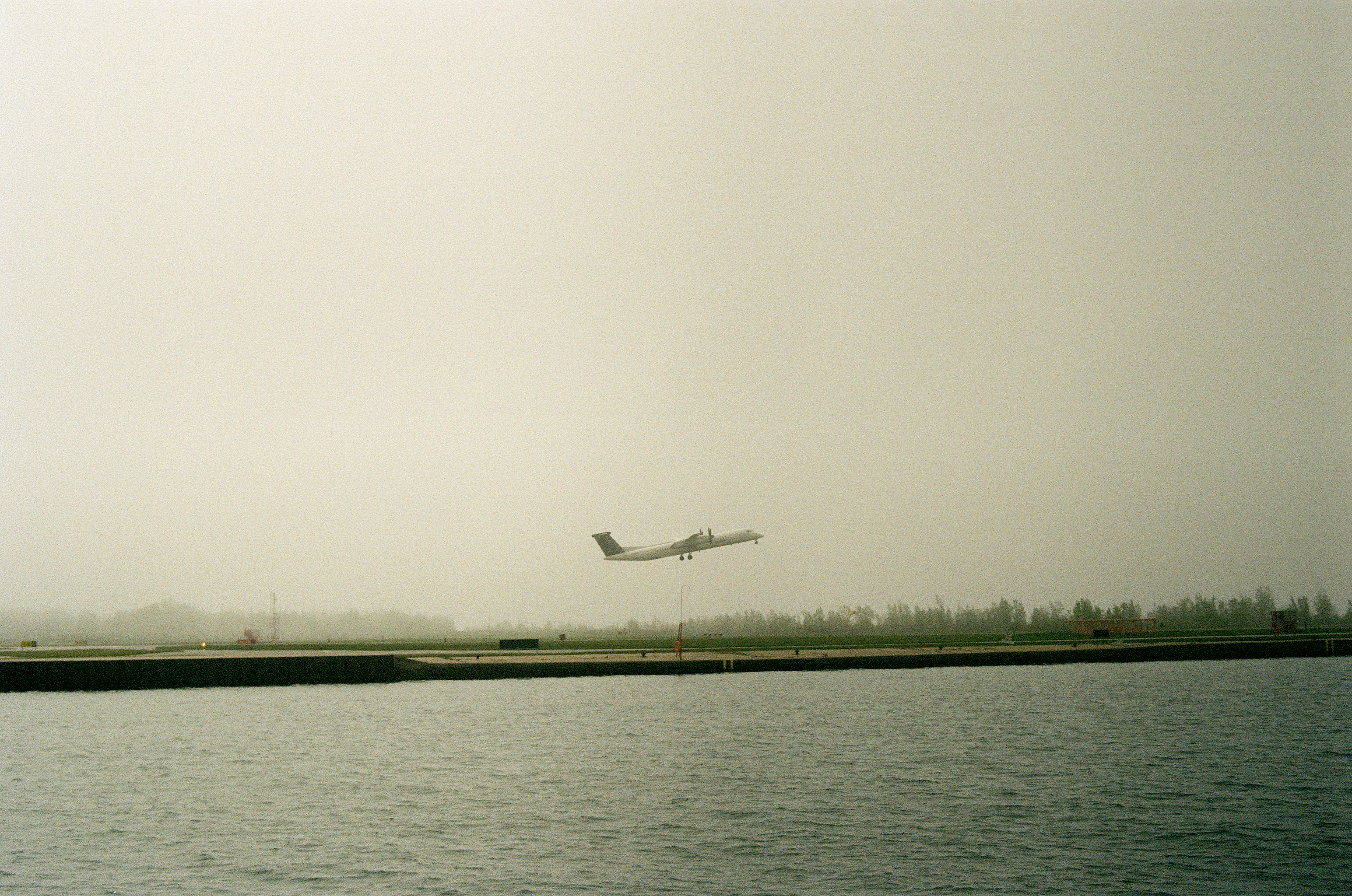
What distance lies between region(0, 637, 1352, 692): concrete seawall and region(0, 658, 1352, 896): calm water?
3.80 metres

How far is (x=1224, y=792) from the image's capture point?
157 feet

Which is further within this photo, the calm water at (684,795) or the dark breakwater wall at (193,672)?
the dark breakwater wall at (193,672)

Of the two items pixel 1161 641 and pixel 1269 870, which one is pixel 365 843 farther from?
pixel 1161 641

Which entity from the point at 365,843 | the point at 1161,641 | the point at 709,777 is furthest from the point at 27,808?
the point at 1161,641

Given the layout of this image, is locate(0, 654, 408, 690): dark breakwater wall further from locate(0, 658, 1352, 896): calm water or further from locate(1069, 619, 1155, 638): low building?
locate(1069, 619, 1155, 638): low building

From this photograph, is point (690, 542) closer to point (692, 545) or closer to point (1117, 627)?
point (692, 545)

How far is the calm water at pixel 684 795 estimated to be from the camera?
1409 inches

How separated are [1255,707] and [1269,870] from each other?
46397mm

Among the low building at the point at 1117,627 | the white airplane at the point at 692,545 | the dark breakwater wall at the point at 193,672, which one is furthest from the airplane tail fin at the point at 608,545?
the low building at the point at 1117,627

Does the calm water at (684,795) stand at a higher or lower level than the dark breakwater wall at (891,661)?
lower

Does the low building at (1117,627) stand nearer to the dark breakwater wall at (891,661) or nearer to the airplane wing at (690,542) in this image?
the dark breakwater wall at (891,661)

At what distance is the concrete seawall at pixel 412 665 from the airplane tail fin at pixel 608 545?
108 ft

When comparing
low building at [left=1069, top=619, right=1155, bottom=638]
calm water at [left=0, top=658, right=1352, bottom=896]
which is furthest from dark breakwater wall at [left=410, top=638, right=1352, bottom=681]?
low building at [left=1069, top=619, right=1155, bottom=638]

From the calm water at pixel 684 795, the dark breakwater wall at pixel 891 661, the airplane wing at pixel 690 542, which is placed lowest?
the calm water at pixel 684 795
